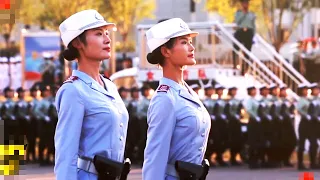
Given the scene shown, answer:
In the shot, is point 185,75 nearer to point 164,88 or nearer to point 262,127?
point 262,127

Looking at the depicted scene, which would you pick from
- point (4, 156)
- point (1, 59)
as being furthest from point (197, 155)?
point (1, 59)

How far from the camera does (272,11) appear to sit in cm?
1434

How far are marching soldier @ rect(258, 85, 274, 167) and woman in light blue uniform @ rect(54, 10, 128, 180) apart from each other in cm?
906

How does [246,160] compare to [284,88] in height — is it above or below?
below

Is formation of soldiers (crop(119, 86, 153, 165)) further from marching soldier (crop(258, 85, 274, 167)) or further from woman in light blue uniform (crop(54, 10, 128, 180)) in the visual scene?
woman in light blue uniform (crop(54, 10, 128, 180))

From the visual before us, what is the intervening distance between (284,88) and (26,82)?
393cm

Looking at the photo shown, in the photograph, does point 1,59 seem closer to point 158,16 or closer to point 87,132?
point 158,16

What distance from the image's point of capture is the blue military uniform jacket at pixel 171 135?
395 centimetres

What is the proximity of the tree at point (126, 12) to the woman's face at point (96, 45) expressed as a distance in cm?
1012

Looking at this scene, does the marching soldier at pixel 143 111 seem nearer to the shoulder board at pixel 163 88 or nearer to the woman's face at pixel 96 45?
the shoulder board at pixel 163 88

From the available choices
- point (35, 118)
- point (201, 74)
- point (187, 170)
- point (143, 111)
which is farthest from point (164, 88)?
point (35, 118)

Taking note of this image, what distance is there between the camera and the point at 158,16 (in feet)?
46.3

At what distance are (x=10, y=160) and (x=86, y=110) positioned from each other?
41 cm

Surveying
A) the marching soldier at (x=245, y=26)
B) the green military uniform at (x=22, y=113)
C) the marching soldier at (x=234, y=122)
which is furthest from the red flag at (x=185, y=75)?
the green military uniform at (x=22, y=113)
